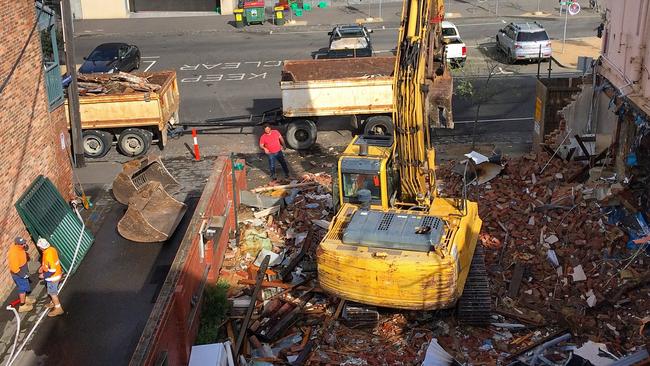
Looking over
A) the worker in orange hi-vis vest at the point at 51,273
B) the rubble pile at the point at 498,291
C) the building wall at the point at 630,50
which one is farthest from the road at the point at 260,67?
the worker in orange hi-vis vest at the point at 51,273

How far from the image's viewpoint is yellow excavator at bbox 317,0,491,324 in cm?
1116

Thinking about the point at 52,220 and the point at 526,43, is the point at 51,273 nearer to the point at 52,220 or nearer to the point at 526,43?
the point at 52,220

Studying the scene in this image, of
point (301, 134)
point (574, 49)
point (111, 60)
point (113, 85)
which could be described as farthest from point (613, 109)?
point (111, 60)

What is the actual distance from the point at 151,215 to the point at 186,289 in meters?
4.18

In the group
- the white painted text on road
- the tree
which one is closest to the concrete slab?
the tree

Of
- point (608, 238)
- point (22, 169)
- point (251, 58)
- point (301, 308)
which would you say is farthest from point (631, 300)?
point (251, 58)

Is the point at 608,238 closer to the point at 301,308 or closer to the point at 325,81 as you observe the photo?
the point at 301,308

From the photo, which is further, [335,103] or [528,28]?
[528,28]

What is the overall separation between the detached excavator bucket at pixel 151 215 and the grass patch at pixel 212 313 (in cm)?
205

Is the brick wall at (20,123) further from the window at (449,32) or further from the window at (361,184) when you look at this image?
the window at (449,32)

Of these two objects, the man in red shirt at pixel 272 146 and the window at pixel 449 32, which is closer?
the man in red shirt at pixel 272 146

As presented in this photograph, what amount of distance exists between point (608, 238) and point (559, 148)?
14.2 ft

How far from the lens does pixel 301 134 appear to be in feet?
71.5

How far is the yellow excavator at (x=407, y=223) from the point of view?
1116 cm
